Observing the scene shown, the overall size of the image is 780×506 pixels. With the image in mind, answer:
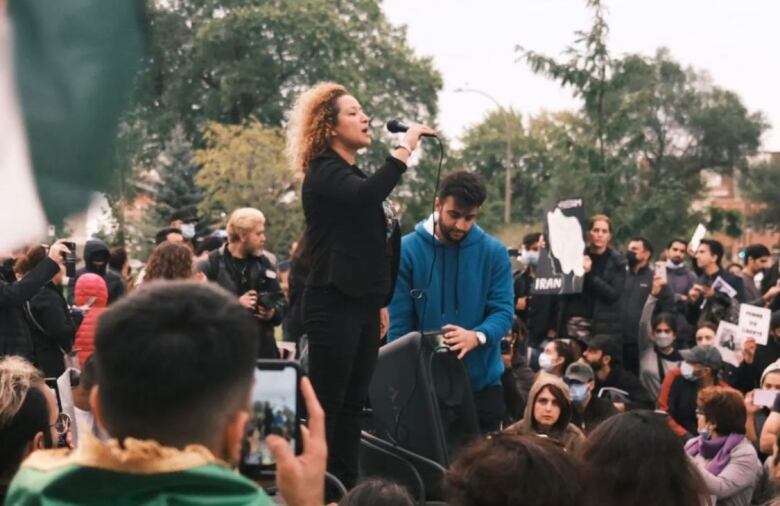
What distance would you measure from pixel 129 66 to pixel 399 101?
236ft

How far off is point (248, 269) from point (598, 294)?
4.11 meters

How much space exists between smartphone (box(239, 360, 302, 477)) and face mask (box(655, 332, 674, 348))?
1012 cm

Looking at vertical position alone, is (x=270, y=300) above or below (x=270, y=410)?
above

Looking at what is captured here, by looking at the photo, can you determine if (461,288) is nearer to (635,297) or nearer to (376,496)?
(376,496)

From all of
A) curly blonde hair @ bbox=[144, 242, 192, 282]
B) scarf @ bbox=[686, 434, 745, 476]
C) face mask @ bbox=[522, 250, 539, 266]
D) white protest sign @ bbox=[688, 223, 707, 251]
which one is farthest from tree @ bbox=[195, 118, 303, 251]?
curly blonde hair @ bbox=[144, 242, 192, 282]

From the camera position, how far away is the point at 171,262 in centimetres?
719

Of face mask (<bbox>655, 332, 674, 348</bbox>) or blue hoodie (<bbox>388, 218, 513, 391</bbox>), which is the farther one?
face mask (<bbox>655, 332, 674, 348</bbox>)

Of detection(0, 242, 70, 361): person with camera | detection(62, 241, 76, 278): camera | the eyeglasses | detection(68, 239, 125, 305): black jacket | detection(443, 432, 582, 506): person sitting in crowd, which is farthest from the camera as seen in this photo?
detection(68, 239, 125, 305): black jacket

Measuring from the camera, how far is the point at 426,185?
238 ft

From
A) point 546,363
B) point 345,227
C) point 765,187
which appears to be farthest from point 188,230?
point 765,187

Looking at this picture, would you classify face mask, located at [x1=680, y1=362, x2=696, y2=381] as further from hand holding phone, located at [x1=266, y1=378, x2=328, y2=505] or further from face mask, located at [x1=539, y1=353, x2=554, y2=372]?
hand holding phone, located at [x1=266, y1=378, x2=328, y2=505]

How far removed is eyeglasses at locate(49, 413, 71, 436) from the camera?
464 centimetres

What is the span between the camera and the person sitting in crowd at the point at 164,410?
210cm

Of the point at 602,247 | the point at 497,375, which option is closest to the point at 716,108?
the point at 602,247
